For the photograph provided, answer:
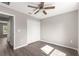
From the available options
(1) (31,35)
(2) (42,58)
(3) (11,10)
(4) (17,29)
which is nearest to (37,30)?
(1) (31,35)

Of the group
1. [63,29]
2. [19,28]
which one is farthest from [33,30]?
[63,29]

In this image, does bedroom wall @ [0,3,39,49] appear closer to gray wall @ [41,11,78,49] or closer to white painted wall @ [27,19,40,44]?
white painted wall @ [27,19,40,44]

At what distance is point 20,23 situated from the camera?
138 inches

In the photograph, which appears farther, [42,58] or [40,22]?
[40,22]

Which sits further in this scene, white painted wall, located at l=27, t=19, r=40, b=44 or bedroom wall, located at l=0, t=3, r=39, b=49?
white painted wall, located at l=27, t=19, r=40, b=44

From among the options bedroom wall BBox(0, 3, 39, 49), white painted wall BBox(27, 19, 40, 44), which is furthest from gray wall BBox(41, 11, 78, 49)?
bedroom wall BBox(0, 3, 39, 49)

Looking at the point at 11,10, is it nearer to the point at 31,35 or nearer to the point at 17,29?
the point at 17,29

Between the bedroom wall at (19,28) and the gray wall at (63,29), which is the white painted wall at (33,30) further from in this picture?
the gray wall at (63,29)

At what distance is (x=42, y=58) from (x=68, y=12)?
3328 millimetres

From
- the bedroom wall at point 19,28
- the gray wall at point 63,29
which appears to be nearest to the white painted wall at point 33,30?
the bedroom wall at point 19,28

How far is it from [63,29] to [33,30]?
2.40m

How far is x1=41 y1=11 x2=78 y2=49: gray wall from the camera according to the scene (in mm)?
3076

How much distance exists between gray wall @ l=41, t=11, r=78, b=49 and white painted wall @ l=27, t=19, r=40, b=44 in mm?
789


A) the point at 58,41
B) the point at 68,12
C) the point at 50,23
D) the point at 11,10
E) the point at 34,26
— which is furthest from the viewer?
the point at 34,26
